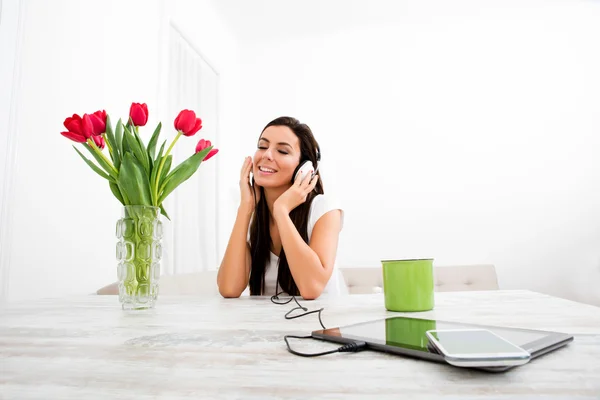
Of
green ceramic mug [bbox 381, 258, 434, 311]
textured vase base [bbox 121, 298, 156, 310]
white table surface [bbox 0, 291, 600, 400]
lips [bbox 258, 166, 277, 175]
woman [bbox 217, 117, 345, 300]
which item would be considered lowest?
white table surface [bbox 0, 291, 600, 400]

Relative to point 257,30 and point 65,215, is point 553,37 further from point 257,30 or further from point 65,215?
point 65,215

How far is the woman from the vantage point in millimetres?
1281

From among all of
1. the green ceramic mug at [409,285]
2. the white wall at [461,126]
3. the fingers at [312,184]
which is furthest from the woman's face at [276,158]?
the white wall at [461,126]

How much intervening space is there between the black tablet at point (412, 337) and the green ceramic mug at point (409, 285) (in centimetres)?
20

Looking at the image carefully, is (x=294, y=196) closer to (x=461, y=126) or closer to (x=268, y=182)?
(x=268, y=182)

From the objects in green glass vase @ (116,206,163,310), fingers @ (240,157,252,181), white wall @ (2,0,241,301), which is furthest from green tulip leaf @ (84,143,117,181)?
white wall @ (2,0,241,301)

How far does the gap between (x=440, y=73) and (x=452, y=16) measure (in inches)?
18.8

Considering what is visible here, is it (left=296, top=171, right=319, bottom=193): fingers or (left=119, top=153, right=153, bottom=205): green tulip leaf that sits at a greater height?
(left=296, top=171, right=319, bottom=193): fingers

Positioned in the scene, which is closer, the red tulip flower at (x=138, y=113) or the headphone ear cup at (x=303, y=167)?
the red tulip flower at (x=138, y=113)

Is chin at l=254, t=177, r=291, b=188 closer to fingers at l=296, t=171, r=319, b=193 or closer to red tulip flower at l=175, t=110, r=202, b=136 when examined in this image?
fingers at l=296, t=171, r=319, b=193

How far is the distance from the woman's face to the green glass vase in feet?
2.21

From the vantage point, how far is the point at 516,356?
352 mm

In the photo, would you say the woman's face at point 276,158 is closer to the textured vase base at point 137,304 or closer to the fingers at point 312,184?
the fingers at point 312,184

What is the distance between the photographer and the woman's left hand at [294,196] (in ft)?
4.46
